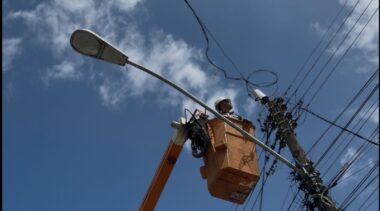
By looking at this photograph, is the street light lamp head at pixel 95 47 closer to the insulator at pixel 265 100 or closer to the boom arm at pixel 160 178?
the boom arm at pixel 160 178

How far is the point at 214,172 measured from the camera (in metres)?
7.90

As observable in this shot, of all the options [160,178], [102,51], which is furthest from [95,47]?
[160,178]

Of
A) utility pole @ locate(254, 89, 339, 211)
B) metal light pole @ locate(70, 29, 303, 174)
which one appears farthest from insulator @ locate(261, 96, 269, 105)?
metal light pole @ locate(70, 29, 303, 174)

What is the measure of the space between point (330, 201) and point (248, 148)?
1.37 metres

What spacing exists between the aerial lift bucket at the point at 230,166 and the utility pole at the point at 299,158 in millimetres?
702

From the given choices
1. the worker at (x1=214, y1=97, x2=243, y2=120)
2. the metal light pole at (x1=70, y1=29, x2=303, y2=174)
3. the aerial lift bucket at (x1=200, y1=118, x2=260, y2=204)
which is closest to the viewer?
the metal light pole at (x1=70, y1=29, x2=303, y2=174)

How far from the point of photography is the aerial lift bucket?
25.5 ft

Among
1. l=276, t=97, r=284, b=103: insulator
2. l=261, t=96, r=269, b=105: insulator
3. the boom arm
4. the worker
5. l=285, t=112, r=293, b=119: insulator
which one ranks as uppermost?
l=276, t=97, r=284, b=103: insulator

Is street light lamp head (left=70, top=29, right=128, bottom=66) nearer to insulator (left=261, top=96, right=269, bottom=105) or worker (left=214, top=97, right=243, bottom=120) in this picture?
worker (left=214, top=97, right=243, bottom=120)

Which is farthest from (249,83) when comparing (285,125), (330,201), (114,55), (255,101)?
(114,55)

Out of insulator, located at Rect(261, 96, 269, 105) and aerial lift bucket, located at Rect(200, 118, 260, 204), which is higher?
insulator, located at Rect(261, 96, 269, 105)

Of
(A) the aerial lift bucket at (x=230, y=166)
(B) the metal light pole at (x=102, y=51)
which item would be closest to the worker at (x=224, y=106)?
(A) the aerial lift bucket at (x=230, y=166)

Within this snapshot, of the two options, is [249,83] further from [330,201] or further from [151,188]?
[330,201]

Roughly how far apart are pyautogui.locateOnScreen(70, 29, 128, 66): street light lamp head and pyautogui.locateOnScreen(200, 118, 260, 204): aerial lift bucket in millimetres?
2012
